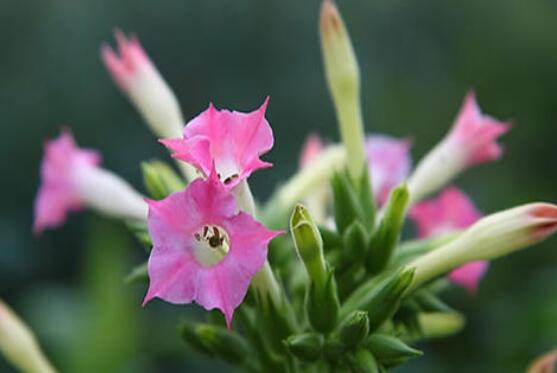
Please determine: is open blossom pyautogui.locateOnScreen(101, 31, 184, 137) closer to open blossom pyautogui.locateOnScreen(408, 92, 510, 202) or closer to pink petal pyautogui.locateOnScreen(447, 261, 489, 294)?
open blossom pyautogui.locateOnScreen(408, 92, 510, 202)

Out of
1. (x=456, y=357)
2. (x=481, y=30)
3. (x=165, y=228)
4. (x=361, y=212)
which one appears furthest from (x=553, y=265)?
(x=165, y=228)

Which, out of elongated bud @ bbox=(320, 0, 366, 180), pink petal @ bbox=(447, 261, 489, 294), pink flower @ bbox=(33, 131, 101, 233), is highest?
pink flower @ bbox=(33, 131, 101, 233)

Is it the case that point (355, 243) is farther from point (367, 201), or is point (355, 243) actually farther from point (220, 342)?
point (220, 342)

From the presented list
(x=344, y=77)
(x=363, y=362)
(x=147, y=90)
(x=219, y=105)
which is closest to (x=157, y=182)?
(x=147, y=90)

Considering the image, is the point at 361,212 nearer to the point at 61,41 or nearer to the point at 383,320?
the point at 383,320

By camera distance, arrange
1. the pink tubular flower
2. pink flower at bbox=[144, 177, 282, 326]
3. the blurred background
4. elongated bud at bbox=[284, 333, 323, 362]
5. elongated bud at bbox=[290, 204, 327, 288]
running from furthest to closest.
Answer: the blurred background, the pink tubular flower, elongated bud at bbox=[284, 333, 323, 362], elongated bud at bbox=[290, 204, 327, 288], pink flower at bbox=[144, 177, 282, 326]

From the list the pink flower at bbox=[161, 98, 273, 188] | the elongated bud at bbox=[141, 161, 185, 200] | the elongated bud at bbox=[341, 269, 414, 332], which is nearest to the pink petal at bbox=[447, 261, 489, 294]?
the elongated bud at bbox=[341, 269, 414, 332]

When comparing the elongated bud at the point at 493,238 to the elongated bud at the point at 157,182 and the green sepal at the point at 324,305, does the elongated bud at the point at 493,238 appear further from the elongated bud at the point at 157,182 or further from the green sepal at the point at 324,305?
the elongated bud at the point at 157,182
